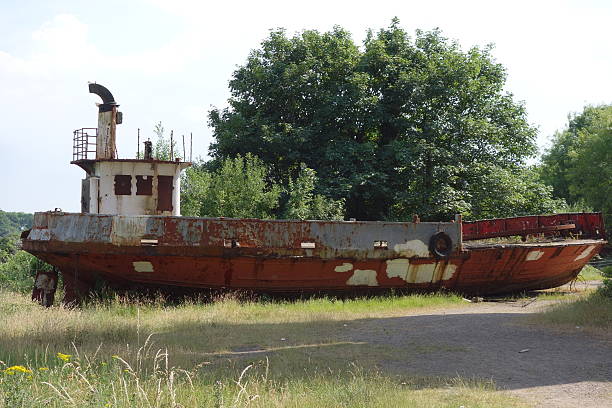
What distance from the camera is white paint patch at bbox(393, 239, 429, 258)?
13.0m

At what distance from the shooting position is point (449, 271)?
1374 cm

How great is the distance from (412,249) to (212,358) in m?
6.92

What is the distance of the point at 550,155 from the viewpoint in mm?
51031

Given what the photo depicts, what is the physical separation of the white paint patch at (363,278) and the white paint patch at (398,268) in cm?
39

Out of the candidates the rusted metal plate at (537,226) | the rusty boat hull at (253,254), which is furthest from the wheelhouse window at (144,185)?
the rusted metal plate at (537,226)

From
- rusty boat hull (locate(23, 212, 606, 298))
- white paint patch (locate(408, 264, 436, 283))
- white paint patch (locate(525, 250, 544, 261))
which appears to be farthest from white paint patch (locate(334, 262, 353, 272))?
white paint patch (locate(525, 250, 544, 261))

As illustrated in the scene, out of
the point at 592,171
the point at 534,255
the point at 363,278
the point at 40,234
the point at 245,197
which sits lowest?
the point at 363,278

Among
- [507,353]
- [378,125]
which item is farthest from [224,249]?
[378,125]

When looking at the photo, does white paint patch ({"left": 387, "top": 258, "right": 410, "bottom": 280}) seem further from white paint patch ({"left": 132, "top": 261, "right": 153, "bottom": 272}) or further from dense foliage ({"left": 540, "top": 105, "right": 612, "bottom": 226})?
dense foliage ({"left": 540, "top": 105, "right": 612, "bottom": 226})

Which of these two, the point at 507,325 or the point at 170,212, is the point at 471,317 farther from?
the point at 170,212

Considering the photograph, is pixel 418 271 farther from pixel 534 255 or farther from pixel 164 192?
pixel 164 192

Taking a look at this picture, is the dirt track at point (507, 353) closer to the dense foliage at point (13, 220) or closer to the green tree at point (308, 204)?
the green tree at point (308, 204)

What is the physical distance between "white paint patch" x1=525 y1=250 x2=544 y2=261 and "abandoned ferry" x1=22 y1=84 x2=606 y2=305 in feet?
0.09

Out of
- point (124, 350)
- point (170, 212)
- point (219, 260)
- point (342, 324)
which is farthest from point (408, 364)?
point (170, 212)
